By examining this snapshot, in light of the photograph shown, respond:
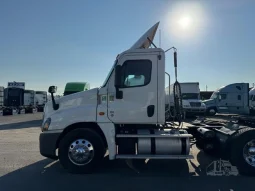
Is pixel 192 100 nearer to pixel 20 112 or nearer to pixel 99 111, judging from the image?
pixel 99 111

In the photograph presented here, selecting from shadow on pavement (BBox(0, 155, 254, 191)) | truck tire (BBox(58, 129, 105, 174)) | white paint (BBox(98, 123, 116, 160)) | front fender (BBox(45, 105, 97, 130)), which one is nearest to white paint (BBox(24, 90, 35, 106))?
shadow on pavement (BBox(0, 155, 254, 191))

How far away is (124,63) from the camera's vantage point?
5875 millimetres

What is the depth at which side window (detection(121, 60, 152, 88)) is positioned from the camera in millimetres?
5863

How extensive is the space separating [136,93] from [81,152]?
1.82 m

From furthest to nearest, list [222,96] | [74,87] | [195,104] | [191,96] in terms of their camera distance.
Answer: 1. [222,96]
2. [191,96]
3. [195,104]
4. [74,87]

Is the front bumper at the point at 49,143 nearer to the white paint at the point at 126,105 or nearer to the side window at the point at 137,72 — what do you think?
the white paint at the point at 126,105

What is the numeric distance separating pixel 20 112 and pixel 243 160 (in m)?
33.8

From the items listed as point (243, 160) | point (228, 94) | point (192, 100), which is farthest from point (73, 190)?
point (228, 94)

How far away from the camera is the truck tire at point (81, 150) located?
18.9ft

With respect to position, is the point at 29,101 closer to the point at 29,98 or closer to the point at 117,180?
the point at 29,98

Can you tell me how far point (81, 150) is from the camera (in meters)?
5.76

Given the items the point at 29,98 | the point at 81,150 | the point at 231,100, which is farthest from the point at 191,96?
the point at 29,98
